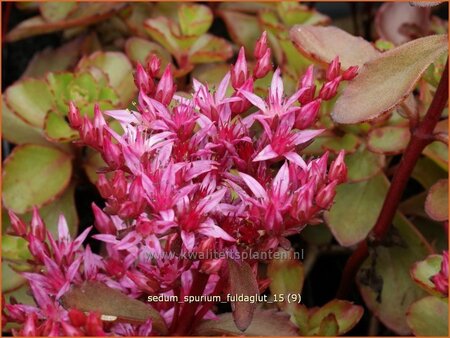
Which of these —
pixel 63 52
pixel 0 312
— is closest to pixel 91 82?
pixel 63 52

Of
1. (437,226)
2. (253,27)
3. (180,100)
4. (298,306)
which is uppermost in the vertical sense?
(180,100)

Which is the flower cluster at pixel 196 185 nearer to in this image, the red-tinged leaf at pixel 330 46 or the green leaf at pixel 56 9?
the red-tinged leaf at pixel 330 46

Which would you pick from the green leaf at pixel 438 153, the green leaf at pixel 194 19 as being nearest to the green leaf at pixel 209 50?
the green leaf at pixel 194 19

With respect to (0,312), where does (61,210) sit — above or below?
below

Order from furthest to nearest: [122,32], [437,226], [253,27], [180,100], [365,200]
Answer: [122,32] < [253,27] < [437,226] < [365,200] < [180,100]

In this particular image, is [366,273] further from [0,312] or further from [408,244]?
[0,312]

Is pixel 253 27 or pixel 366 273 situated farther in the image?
pixel 253 27

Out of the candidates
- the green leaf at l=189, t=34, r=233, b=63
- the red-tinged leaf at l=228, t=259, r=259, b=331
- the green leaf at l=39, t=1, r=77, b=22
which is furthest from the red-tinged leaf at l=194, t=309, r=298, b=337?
the green leaf at l=39, t=1, r=77, b=22
